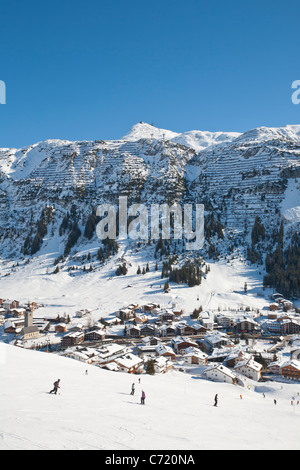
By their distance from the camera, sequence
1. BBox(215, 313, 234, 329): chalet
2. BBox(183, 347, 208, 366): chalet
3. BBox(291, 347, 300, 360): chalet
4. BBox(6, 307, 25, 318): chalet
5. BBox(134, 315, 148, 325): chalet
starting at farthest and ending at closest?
BBox(6, 307, 25, 318): chalet → BBox(134, 315, 148, 325): chalet → BBox(215, 313, 234, 329): chalet → BBox(291, 347, 300, 360): chalet → BBox(183, 347, 208, 366): chalet

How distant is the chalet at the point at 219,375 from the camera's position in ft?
138

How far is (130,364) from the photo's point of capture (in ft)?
141

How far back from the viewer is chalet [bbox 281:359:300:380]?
4550 cm

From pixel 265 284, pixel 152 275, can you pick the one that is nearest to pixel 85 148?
pixel 152 275

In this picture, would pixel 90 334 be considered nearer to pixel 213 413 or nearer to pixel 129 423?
pixel 213 413

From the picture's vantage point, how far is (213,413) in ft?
68.8

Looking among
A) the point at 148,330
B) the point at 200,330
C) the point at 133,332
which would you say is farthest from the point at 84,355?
the point at 200,330

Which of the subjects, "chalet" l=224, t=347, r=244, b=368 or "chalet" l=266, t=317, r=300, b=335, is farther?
"chalet" l=266, t=317, r=300, b=335

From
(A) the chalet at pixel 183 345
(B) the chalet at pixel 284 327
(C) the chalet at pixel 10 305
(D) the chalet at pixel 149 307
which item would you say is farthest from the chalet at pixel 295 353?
(C) the chalet at pixel 10 305

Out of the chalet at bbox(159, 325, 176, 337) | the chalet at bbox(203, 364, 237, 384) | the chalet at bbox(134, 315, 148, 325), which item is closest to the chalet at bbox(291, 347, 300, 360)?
the chalet at bbox(203, 364, 237, 384)

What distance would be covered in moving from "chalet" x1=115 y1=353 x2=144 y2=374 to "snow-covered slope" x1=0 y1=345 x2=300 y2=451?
15130 millimetres

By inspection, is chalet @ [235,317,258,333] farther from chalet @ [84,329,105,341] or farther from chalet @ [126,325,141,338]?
chalet @ [84,329,105,341]

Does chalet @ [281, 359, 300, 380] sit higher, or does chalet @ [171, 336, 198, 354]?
chalet @ [281, 359, 300, 380]

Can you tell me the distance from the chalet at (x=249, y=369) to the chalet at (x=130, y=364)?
45.1 feet
